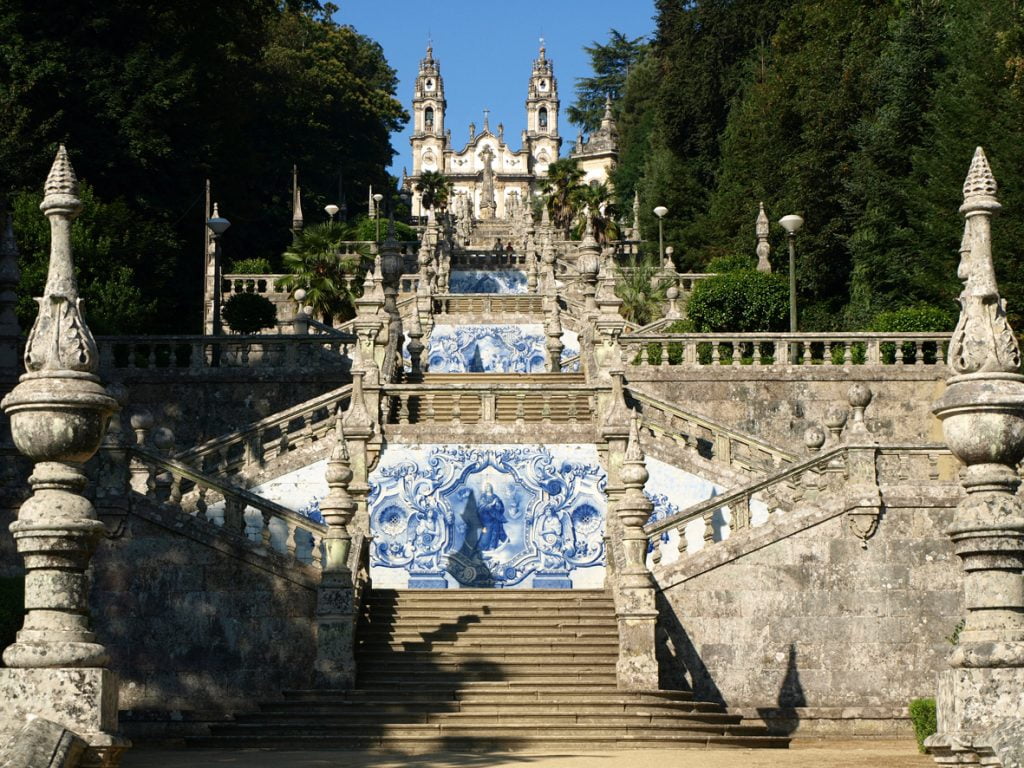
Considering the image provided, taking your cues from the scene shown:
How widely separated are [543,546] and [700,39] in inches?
1676

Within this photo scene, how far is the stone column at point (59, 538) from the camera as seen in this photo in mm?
13289

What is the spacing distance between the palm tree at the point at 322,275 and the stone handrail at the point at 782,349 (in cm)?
1351

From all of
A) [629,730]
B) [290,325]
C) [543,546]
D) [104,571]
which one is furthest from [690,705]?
[290,325]

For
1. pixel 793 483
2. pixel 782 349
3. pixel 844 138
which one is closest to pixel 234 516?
pixel 793 483

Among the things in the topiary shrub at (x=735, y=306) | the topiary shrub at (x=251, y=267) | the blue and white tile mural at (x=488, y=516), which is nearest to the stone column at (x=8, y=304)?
the blue and white tile mural at (x=488, y=516)

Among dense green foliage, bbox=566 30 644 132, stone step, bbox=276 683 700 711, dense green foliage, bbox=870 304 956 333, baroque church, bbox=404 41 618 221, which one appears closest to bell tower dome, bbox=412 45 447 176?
baroque church, bbox=404 41 618 221

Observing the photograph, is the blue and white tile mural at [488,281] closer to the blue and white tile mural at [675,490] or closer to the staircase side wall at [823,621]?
the blue and white tile mural at [675,490]

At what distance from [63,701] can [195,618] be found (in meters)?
11.2

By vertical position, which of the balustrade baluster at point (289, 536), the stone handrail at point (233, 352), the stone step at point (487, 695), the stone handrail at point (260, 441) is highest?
the stone handrail at point (233, 352)

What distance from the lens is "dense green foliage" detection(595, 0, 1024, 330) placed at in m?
42.3

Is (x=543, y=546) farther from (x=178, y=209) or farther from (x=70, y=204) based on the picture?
(x=178, y=209)

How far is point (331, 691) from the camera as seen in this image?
2325cm

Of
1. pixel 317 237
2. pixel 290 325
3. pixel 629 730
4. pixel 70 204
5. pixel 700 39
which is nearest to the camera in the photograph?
pixel 70 204

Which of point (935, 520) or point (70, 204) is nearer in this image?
point (70, 204)
